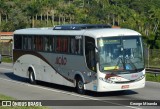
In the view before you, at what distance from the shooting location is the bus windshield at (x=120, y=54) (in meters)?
18.5

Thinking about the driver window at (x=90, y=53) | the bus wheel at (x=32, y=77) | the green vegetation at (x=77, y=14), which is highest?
the driver window at (x=90, y=53)

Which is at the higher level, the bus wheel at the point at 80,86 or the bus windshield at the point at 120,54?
the bus windshield at the point at 120,54

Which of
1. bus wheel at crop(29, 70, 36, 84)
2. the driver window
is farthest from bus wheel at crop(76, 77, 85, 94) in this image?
bus wheel at crop(29, 70, 36, 84)

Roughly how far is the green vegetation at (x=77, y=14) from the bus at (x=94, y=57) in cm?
8235

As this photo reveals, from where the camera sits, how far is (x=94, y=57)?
18.7 m

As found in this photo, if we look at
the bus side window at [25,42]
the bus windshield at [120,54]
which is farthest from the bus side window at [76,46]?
the bus side window at [25,42]

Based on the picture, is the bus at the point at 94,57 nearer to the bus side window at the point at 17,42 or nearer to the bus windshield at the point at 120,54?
the bus windshield at the point at 120,54

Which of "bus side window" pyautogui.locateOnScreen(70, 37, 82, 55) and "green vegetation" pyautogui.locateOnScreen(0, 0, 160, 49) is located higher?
"bus side window" pyautogui.locateOnScreen(70, 37, 82, 55)

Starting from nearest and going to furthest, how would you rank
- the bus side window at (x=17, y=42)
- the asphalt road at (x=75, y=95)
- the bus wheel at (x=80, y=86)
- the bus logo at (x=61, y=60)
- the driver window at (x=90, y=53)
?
the asphalt road at (x=75, y=95) → the driver window at (x=90, y=53) → the bus wheel at (x=80, y=86) → the bus logo at (x=61, y=60) → the bus side window at (x=17, y=42)

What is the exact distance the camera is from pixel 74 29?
68.2 feet

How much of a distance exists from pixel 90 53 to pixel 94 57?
0.41 metres

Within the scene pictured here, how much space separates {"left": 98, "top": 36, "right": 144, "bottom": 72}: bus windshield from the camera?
18.5m

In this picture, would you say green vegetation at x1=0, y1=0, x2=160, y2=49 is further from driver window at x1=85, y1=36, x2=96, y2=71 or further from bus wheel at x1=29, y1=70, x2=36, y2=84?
driver window at x1=85, y1=36, x2=96, y2=71

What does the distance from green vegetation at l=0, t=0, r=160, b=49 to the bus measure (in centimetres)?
8235
